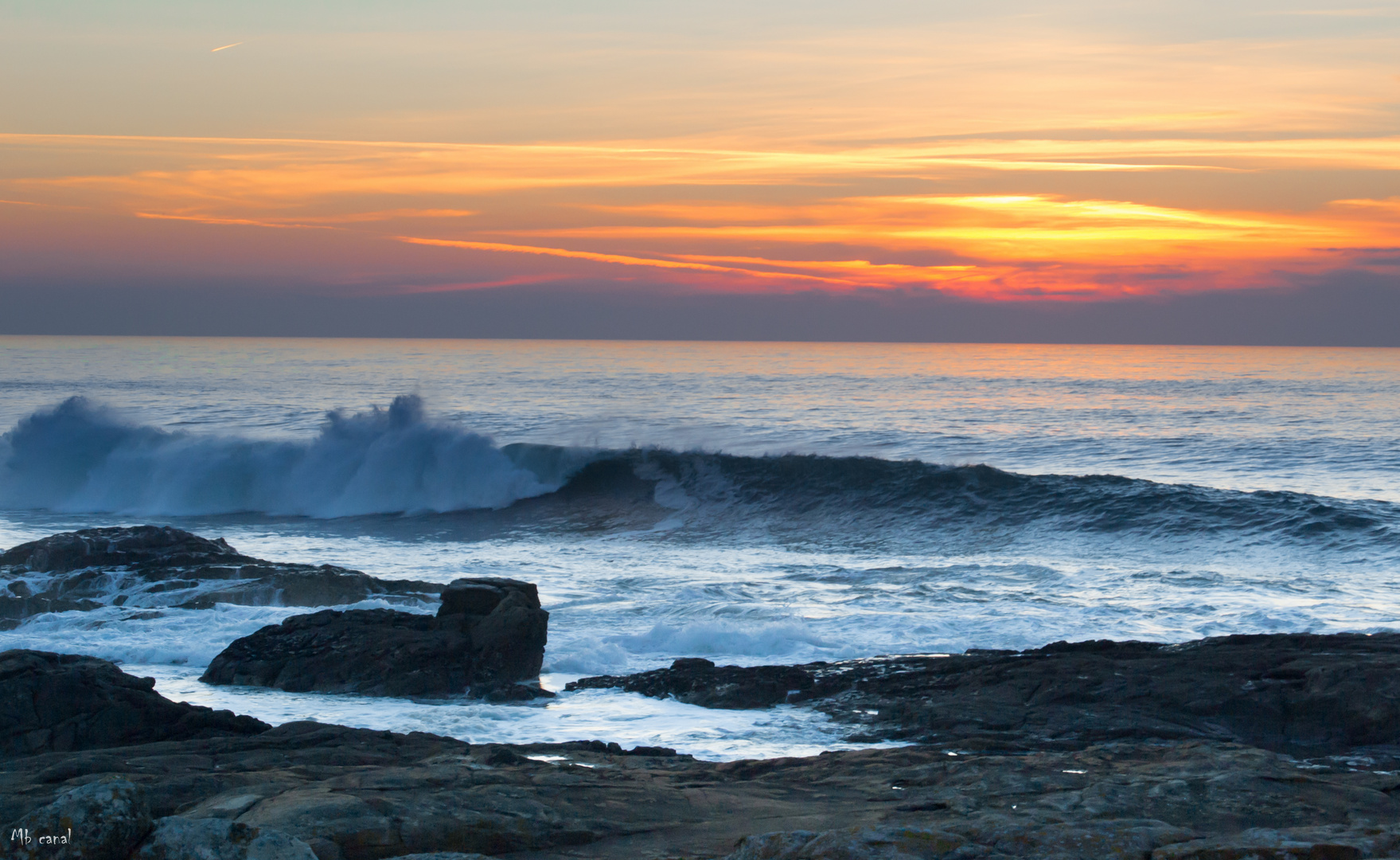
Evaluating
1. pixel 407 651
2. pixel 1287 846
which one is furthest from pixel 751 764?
pixel 407 651

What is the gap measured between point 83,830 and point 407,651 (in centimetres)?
529

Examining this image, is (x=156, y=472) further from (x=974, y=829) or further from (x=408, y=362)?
(x=408, y=362)

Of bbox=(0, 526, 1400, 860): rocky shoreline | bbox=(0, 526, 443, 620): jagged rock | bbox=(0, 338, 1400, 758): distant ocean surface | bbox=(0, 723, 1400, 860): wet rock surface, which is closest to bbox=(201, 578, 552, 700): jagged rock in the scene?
bbox=(0, 526, 1400, 860): rocky shoreline

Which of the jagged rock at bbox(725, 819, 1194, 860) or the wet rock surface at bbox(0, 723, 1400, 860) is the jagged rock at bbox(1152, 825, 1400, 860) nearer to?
the wet rock surface at bbox(0, 723, 1400, 860)

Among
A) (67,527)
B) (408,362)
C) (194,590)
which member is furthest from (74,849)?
(408,362)

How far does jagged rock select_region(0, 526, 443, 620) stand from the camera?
10.8 meters

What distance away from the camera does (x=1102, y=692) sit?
7.04 m

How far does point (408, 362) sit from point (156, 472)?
5089 cm

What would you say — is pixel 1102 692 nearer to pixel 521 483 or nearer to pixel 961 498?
pixel 961 498

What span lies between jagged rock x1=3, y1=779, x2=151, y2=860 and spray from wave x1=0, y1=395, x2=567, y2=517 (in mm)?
18714

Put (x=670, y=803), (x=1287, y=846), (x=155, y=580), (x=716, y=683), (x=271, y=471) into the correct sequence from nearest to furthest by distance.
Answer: (x=1287, y=846), (x=670, y=803), (x=716, y=683), (x=155, y=580), (x=271, y=471)

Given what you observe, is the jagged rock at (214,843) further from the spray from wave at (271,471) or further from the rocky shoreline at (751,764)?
the spray from wave at (271,471)

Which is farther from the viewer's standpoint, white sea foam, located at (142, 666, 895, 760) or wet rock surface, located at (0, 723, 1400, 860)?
white sea foam, located at (142, 666, 895, 760)

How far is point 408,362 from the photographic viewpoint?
7362 centimetres
